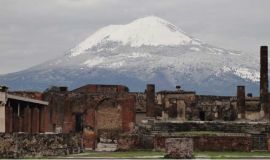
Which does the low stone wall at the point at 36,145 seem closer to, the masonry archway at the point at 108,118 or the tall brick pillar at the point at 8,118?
the tall brick pillar at the point at 8,118

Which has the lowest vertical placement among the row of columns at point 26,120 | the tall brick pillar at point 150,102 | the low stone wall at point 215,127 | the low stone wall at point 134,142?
the low stone wall at point 134,142

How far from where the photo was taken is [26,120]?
1991 inches

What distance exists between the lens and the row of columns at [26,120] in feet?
153

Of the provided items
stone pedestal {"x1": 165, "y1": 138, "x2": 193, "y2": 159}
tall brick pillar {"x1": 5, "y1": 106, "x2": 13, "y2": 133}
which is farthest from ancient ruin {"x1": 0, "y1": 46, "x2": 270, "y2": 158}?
stone pedestal {"x1": 165, "y1": 138, "x2": 193, "y2": 159}

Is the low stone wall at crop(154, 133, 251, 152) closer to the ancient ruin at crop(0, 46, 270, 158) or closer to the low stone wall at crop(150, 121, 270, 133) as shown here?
the ancient ruin at crop(0, 46, 270, 158)

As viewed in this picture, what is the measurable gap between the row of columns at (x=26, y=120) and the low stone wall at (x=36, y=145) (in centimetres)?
304

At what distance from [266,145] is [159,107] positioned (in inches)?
1184

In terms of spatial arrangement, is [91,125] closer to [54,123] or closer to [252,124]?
[54,123]

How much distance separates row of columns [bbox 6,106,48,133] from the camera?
46.7 metres

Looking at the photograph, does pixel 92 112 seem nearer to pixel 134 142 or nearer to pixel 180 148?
pixel 134 142

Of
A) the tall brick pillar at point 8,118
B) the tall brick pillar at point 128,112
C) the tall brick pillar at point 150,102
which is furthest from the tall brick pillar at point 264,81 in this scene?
the tall brick pillar at point 8,118

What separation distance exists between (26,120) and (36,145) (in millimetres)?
8555

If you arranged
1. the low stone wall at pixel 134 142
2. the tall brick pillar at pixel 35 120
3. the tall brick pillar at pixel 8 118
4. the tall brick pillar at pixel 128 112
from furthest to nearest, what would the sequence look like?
1. the tall brick pillar at pixel 128 112
2. the low stone wall at pixel 134 142
3. the tall brick pillar at pixel 35 120
4. the tall brick pillar at pixel 8 118

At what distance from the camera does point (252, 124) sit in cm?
5591
